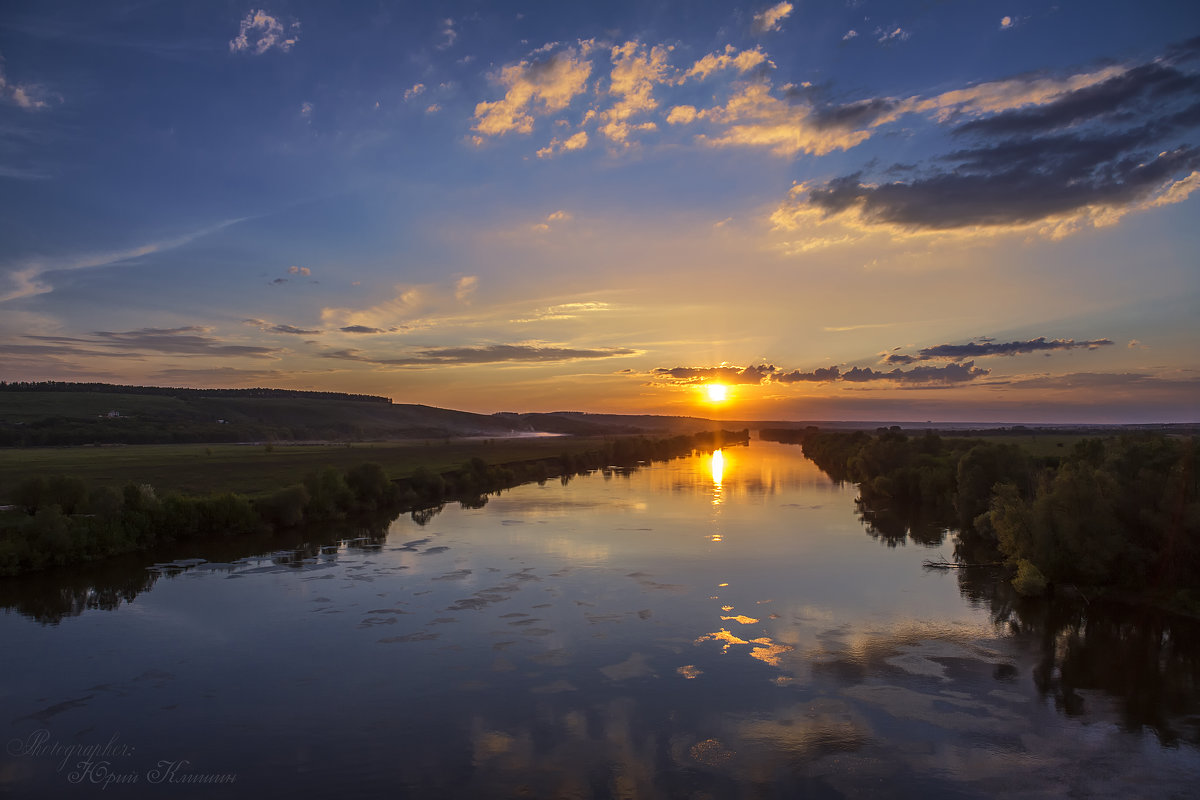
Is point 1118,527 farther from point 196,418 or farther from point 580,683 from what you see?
point 196,418

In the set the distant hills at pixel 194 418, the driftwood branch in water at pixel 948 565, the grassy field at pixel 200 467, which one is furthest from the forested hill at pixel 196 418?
the driftwood branch in water at pixel 948 565

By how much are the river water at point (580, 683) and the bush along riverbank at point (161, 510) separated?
1330 millimetres

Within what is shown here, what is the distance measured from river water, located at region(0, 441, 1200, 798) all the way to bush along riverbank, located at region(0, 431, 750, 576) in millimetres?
1330

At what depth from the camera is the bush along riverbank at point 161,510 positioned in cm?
2578

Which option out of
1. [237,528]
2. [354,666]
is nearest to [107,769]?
[354,666]

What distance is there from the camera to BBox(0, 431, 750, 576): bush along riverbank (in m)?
25.8

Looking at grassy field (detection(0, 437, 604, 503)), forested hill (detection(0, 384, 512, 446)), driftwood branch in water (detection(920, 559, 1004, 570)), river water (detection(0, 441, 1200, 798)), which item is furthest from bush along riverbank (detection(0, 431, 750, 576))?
forested hill (detection(0, 384, 512, 446))

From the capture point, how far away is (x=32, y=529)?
1009 inches

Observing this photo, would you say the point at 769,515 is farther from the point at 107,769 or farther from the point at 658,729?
the point at 107,769

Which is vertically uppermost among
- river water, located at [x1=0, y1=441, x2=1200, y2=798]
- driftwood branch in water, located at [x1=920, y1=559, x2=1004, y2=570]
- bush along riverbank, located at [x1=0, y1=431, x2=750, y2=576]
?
bush along riverbank, located at [x1=0, y1=431, x2=750, y2=576]

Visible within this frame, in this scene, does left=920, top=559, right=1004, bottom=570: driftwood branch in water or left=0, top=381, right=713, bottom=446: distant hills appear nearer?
left=920, top=559, right=1004, bottom=570: driftwood branch in water

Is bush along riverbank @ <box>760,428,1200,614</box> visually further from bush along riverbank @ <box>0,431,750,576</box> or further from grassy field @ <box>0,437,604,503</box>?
grassy field @ <box>0,437,604,503</box>

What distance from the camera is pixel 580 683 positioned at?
1609cm

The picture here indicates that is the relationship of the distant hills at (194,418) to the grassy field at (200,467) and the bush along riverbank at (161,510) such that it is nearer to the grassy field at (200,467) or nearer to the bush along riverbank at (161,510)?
the grassy field at (200,467)
